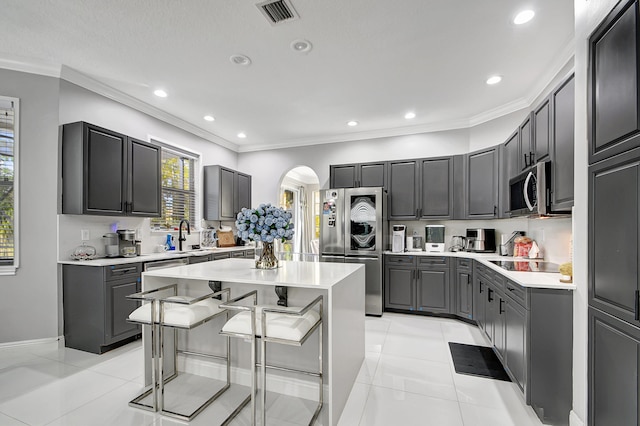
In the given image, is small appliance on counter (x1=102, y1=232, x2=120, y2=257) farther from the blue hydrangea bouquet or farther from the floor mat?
the floor mat

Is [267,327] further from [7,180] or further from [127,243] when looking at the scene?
[7,180]

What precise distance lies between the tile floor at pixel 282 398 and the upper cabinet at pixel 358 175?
2562mm

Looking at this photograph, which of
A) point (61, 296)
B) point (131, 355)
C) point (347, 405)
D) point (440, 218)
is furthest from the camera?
point (440, 218)

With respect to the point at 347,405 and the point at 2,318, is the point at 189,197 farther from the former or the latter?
the point at 347,405

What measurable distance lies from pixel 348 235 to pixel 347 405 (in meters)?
2.58

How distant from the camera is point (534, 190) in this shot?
2.46 m

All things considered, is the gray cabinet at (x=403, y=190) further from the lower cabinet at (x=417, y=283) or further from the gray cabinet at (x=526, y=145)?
the gray cabinet at (x=526, y=145)

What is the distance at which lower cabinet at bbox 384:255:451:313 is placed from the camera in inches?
161

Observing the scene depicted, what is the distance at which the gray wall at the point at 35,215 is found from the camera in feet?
10.0

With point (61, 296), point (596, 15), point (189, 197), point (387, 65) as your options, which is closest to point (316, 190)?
point (189, 197)

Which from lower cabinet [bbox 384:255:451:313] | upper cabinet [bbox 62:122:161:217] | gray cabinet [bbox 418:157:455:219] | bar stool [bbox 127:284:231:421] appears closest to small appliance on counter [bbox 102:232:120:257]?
upper cabinet [bbox 62:122:161:217]

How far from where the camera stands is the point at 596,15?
5.44 feet

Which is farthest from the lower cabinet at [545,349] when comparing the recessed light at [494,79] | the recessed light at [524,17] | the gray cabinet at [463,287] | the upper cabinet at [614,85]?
the recessed light at [494,79]

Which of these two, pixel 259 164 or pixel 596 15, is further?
pixel 259 164
